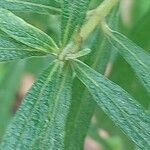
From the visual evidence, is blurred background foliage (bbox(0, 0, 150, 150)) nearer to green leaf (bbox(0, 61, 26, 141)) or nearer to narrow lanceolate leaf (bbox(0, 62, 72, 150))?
green leaf (bbox(0, 61, 26, 141))

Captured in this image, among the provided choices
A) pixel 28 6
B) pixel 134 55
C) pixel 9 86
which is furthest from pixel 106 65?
pixel 9 86

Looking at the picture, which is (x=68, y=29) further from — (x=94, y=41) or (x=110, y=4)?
(x=94, y=41)

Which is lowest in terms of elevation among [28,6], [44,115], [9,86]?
[9,86]

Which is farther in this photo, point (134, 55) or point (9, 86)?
point (9, 86)

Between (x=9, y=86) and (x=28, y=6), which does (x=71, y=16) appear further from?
(x=9, y=86)

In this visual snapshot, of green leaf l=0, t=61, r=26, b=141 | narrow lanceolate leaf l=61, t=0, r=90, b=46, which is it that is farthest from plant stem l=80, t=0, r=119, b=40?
green leaf l=0, t=61, r=26, b=141

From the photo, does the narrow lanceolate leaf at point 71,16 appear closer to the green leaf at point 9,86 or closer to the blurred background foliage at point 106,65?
the blurred background foliage at point 106,65
